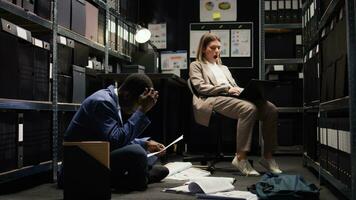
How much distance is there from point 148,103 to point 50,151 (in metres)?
0.89

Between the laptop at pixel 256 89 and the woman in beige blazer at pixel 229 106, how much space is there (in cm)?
5

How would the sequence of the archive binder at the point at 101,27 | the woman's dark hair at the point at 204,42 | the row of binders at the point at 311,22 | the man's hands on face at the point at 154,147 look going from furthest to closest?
1. the archive binder at the point at 101,27
2. the woman's dark hair at the point at 204,42
3. the row of binders at the point at 311,22
4. the man's hands on face at the point at 154,147

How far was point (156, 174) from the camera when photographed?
2777mm

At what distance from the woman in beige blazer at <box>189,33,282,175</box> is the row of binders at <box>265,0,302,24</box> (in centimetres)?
131

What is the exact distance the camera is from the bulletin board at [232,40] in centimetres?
518

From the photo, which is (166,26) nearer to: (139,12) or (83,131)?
(139,12)

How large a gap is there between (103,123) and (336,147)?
118cm

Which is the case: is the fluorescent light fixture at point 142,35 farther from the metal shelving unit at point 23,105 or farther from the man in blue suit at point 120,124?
the man in blue suit at point 120,124

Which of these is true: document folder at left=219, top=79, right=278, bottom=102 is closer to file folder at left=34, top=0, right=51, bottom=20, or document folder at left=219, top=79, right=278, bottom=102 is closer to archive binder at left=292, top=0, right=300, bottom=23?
file folder at left=34, top=0, right=51, bottom=20

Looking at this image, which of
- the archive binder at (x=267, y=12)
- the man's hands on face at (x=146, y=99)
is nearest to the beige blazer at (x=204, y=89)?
the man's hands on face at (x=146, y=99)

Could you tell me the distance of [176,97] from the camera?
15.7 feet

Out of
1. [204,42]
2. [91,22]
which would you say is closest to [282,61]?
[204,42]

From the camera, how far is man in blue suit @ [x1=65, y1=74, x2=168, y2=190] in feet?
7.48

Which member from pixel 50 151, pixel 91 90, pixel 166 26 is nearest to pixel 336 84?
pixel 50 151
